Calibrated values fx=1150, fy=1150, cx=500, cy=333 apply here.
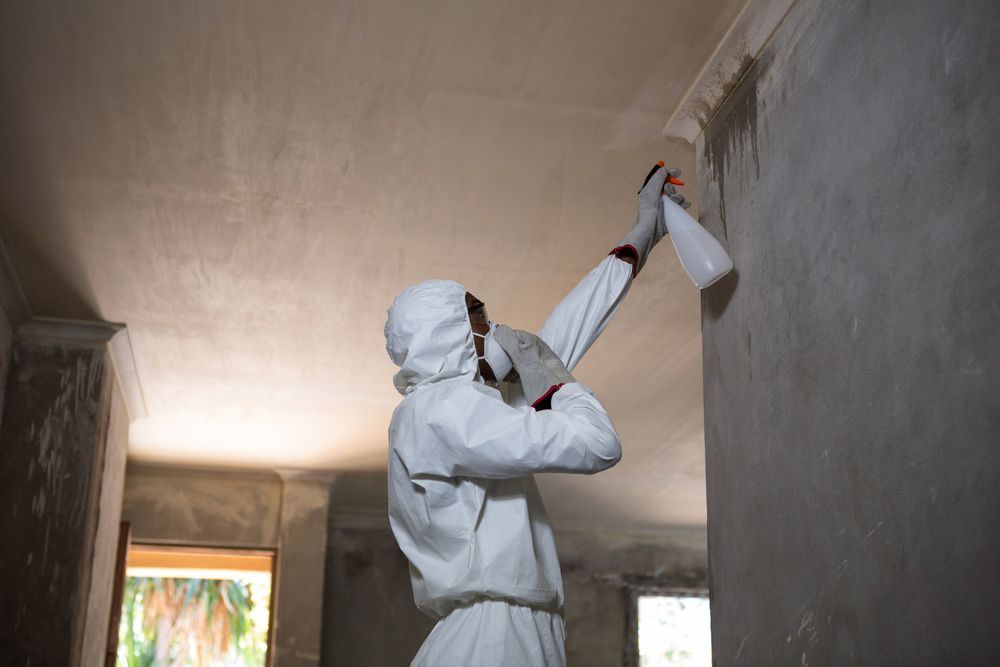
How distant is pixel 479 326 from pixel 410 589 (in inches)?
216

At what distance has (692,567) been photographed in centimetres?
841

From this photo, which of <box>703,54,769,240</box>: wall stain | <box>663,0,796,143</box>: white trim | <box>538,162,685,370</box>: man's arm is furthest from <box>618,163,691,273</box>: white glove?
<box>663,0,796,143</box>: white trim

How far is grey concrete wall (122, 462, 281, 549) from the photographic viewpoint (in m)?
6.96

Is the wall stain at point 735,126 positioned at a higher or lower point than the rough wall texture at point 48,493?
higher

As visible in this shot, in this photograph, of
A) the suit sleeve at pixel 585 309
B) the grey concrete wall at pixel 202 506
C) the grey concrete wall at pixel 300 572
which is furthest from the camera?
the grey concrete wall at pixel 202 506

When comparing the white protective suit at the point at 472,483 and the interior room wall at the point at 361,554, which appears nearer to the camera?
the white protective suit at the point at 472,483

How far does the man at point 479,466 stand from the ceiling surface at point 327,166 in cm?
79

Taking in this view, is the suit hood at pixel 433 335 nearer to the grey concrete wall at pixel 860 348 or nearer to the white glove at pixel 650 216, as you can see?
the white glove at pixel 650 216

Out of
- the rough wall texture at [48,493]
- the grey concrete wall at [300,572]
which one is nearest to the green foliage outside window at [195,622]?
the grey concrete wall at [300,572]

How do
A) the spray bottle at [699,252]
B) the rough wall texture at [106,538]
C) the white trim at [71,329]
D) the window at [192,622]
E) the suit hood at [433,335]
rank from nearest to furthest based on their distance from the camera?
the suit hood at [433,335]
the spray bottle at [699,252]
the white trim at [71,329]
the rough wall texture at [106,538]
the window at [192,622]

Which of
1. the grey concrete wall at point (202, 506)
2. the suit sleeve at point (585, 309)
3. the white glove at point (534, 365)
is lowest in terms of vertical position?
the white glove at point (534, 365)

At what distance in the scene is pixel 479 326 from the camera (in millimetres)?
2533

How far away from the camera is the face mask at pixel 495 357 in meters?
2.50

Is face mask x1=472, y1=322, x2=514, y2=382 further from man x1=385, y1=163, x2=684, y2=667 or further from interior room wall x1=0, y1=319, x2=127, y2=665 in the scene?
interior room wall x1=0, y1=319, x2=127, y2=665
